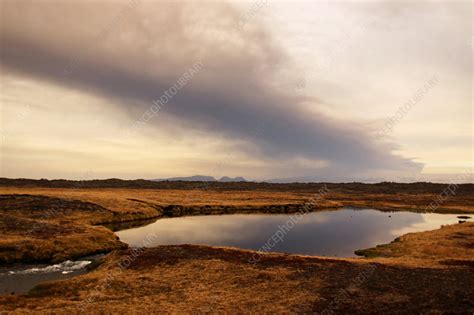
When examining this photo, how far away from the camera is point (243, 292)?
29828 millimetres

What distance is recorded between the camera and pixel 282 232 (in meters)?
70.1

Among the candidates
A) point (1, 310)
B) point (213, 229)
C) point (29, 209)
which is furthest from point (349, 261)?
point (29, 209)

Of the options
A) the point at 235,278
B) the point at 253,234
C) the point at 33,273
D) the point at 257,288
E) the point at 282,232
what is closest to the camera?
the point at 257,288

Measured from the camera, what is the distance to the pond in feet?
189

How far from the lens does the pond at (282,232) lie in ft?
189

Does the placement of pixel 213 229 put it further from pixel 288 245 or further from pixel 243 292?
pixel 243 292

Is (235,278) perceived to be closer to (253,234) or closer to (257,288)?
(257,288)

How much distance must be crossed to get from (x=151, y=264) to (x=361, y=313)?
880 inches

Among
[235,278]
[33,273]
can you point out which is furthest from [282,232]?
[33,273]

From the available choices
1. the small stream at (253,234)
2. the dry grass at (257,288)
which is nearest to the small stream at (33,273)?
the small stream at (253,234)

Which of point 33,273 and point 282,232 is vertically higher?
point 282,232

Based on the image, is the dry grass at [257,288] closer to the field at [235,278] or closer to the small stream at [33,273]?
the field at [235,278]

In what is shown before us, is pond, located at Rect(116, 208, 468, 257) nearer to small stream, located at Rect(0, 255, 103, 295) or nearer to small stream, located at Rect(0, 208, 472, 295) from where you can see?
small stream, located at Rect(0, 208, 472, 295)

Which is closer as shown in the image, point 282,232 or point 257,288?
point 257,288
